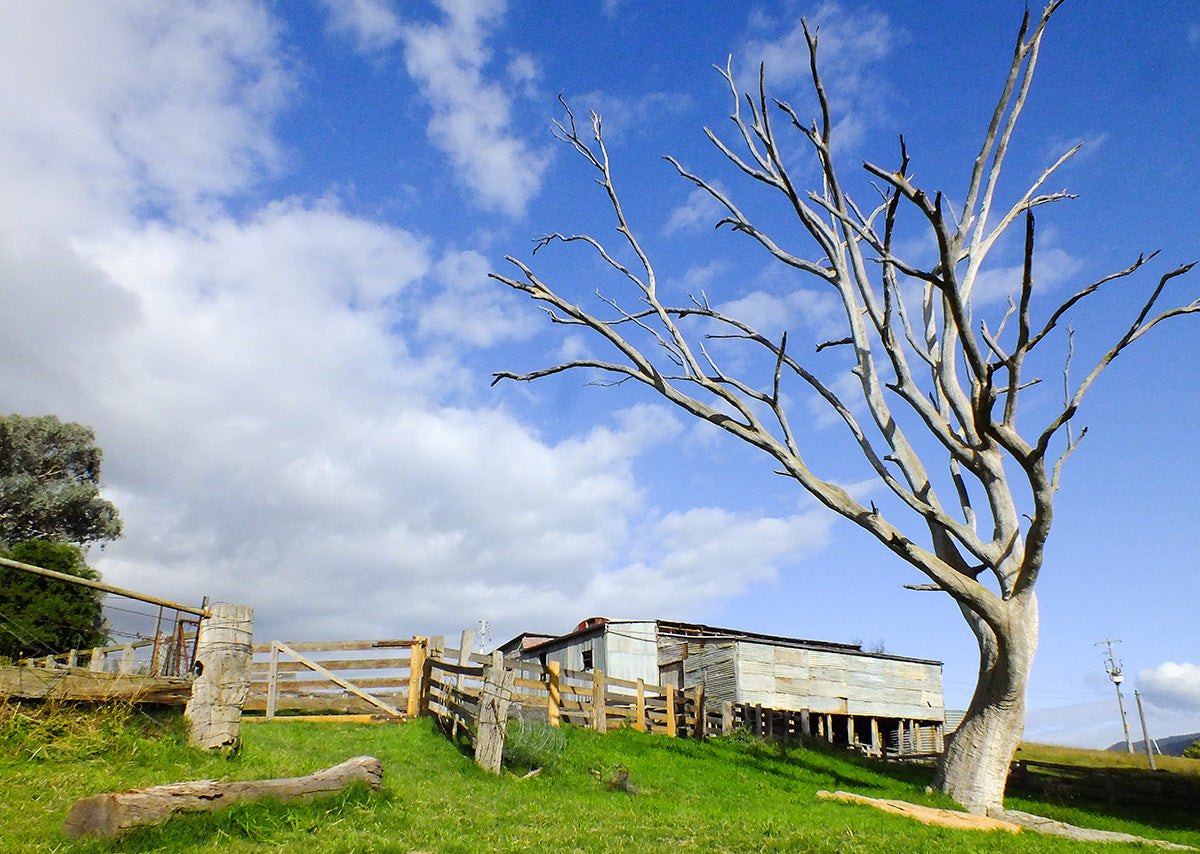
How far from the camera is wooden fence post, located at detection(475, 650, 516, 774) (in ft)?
42.0

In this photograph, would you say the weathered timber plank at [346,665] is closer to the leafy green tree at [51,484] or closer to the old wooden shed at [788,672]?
the old wooden shed at [788,672]

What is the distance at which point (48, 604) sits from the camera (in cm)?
2884

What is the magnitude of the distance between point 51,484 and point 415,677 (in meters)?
35.8

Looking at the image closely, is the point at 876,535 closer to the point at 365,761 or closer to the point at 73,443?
the point at 365,761

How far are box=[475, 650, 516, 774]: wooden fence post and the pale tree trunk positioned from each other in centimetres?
728

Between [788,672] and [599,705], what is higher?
[788,672]

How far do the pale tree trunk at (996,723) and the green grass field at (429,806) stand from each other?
67cm

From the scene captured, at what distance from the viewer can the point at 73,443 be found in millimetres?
44125

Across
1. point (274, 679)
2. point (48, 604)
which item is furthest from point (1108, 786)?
point (48, 604)

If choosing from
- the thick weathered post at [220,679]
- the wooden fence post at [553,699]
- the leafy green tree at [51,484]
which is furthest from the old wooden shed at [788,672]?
the leafy green tree at [51,484]

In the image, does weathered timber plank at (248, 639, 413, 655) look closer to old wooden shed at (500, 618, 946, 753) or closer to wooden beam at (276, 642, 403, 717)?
wooden beam at (276, 642, 403, 717)

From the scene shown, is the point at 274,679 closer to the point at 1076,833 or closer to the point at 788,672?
the point at 1076,833

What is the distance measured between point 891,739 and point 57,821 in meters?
40.6

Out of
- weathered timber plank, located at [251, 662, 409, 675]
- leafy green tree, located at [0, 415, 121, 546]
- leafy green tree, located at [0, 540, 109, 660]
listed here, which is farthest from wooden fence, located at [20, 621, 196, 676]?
leafy green tree, located at [0, 415, 121, 546]
